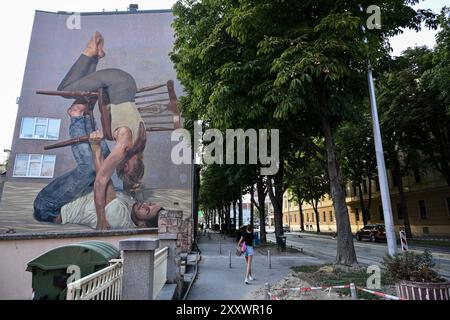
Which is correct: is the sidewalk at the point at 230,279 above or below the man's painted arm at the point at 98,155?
below

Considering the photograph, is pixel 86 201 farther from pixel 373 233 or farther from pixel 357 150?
pixel 373 233

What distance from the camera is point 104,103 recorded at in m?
24.5

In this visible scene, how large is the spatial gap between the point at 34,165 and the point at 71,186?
132 inches

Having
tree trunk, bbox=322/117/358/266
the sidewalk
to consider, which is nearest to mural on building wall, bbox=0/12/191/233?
the sidewalk

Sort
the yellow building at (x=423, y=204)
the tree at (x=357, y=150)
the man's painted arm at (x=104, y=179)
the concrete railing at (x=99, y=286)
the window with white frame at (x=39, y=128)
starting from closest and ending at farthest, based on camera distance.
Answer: the concrete railing at (x=99, y=286)
the man's painted arm at (x=104, y=179)
the window with white frame at (x=39, y=128)
the tree at (x=357, y=150)
the yellow building at (x=423, y=204)

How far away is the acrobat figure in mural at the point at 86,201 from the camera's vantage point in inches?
865

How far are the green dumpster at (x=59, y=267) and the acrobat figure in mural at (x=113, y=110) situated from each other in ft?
58.1

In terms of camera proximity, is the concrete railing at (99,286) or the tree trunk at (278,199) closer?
the concrete railing at (99,286)

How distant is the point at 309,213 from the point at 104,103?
48.8m

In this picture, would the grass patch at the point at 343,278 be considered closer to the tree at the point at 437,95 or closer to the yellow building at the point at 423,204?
the tree at the point at 437,95

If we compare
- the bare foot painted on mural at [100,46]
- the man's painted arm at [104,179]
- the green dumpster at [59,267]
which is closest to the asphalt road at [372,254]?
the green dumpster at [59,267]

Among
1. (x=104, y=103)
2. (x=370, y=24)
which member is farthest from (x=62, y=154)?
(x=370, y=24)

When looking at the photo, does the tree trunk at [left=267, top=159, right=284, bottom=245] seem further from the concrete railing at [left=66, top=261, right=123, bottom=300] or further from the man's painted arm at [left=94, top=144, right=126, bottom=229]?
the concrete railing at [left=66, top=261, right=123, bottom=300]
